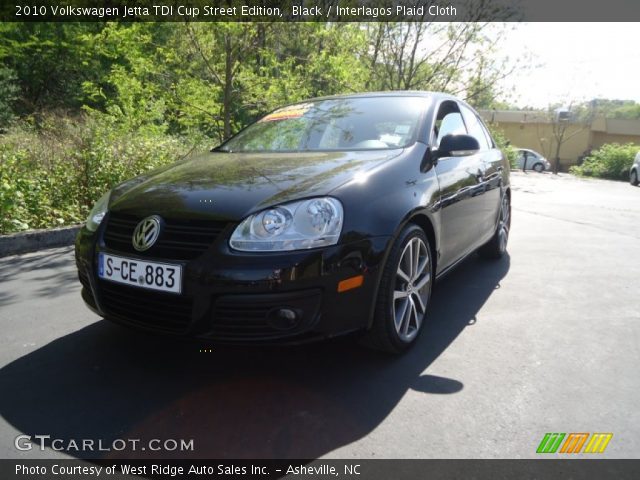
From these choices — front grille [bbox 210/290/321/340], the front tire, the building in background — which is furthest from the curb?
the building in background

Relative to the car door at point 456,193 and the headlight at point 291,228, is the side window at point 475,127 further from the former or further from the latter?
the headlight at point 291,228

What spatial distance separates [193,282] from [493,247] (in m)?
3.64

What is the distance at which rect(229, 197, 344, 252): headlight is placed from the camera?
7.38 ft

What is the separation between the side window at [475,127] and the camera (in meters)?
4.36

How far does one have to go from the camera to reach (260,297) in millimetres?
2199

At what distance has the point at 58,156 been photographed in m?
6.55

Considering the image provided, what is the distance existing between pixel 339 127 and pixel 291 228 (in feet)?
4.89

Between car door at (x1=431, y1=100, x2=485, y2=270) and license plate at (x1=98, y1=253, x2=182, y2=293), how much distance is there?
169 centimetres

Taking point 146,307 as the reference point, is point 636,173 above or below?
below

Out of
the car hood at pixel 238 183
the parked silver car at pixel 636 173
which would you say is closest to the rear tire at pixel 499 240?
the car hood at pixel 238 183

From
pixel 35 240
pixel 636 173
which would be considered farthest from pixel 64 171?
pixel 636 173

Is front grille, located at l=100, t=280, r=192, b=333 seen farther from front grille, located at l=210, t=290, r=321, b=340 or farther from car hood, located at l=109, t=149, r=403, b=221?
car hood, located at l=109, t=149, r=403, b=221

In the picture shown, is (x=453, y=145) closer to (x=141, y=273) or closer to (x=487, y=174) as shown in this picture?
(x=487, y=174)

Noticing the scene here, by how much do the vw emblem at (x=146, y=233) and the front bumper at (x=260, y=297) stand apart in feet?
0.20
